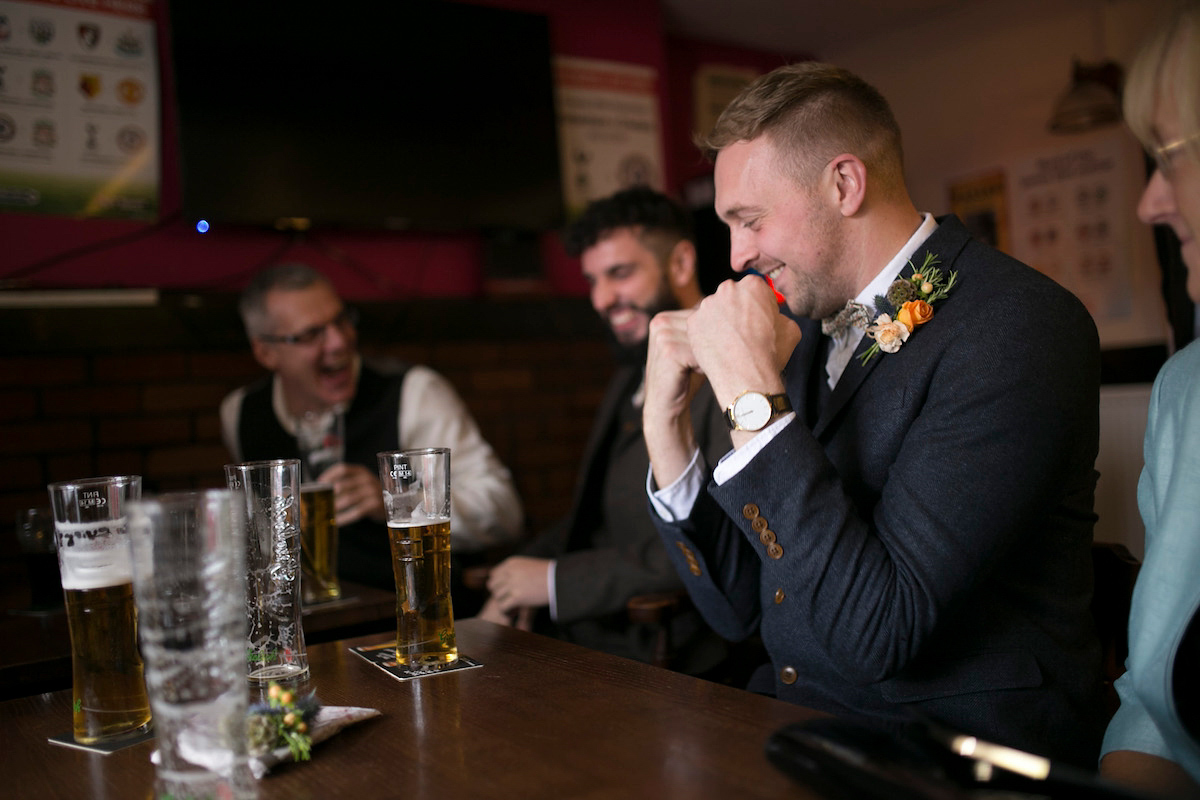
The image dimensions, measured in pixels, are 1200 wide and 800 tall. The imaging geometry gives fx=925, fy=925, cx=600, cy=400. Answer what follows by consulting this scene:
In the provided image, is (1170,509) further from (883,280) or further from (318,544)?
(318,544)

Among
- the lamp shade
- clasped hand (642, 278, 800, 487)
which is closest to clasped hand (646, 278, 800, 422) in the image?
clasped hand (642, 278, 800, 487)

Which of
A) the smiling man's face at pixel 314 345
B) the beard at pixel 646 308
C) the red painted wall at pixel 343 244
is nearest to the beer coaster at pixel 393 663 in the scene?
the beard at pixel 646 308

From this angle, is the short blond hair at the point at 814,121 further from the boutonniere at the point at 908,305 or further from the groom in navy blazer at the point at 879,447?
the boutonniere at the point at 908,305

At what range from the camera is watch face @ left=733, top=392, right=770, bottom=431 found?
1.16 metres

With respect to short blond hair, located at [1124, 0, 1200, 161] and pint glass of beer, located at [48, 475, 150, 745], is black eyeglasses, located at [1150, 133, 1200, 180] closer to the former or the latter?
short blond hair, located at [1124, 0, 1200, 161]

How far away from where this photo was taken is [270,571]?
3.38ft

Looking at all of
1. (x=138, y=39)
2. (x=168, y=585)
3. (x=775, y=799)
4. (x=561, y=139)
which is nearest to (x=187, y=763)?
(x=168, y=585)

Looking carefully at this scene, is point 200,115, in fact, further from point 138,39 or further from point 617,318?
point 617,318

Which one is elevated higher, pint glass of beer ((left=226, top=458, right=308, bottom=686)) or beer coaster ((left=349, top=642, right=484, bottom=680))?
pint glass of beer ((left=226, top=458, right=308, bottom=686))

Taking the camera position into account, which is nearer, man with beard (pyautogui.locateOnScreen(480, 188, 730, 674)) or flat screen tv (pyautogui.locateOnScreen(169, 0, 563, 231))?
man with beard (pyautogui.locateOnScreen(480, 188, 730, 674))

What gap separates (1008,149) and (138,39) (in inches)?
162

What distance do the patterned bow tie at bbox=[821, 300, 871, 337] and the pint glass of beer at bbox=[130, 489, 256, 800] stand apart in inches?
39.3

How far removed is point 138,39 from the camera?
3.18 metres

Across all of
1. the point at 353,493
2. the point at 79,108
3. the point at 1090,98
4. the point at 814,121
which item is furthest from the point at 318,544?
the point at 1090,98
